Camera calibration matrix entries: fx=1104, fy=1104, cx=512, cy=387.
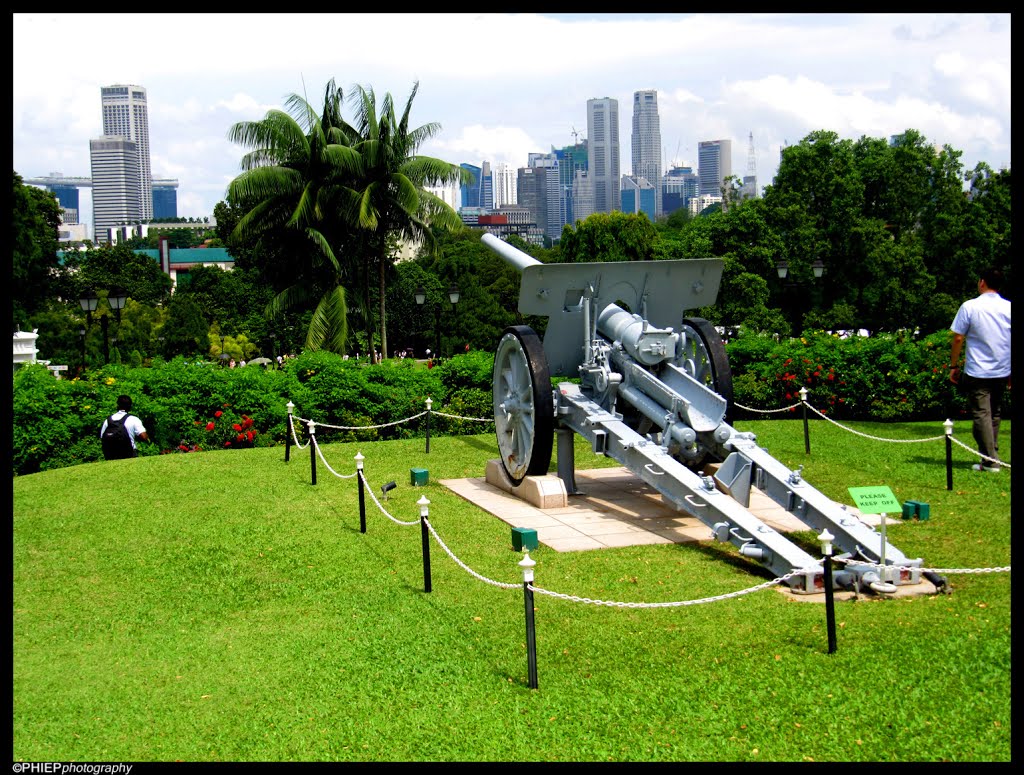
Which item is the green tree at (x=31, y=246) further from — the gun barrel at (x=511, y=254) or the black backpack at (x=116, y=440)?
the gun barrel at (x=511, y=254)

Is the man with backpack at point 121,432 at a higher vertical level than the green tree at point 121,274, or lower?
lower

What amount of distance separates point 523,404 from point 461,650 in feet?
15.5

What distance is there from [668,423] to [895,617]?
3.62 m

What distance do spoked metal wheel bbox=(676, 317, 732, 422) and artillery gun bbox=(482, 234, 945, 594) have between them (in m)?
0.02

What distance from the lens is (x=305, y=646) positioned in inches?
281

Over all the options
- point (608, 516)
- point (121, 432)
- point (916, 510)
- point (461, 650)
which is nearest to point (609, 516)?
point (608, 516)

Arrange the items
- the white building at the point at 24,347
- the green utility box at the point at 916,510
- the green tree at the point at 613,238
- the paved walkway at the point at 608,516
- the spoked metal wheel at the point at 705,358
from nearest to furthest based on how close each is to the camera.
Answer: the green utility box at the point at 916,510 < the paved walkway at the point at 608,516 < the spoked metal wheel at the point at 705,358 < the white building at the point at 24,347 < the green tree at the point at 613,238

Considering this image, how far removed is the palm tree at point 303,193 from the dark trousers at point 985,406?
17163 millimetres

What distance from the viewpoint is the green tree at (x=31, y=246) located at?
42656mm

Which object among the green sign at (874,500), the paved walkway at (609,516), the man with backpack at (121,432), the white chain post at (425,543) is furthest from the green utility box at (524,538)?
the man with backpack at (121,432)

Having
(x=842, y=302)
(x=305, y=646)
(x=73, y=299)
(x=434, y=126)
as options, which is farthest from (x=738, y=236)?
(x=73, y=299)

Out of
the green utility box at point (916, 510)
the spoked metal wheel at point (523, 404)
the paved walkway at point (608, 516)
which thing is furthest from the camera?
the spoked metal wheel at point (523, 404)

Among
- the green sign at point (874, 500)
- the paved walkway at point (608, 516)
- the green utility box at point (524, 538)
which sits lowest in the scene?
the paved walkway at point (608, 516)
